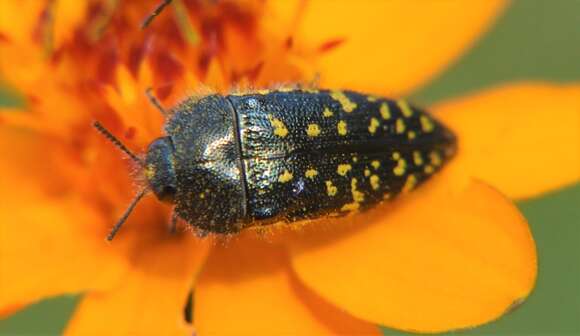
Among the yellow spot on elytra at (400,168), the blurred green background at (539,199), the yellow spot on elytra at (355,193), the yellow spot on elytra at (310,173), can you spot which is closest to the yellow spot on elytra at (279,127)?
the yellow spot on elytra at (310,173)

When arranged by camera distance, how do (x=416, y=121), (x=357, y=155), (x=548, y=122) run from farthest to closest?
(x=548, y=122)
(x=416, y=121)
(x=357, y=155)

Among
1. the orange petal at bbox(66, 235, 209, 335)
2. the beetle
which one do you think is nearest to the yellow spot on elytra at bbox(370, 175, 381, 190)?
the beetle

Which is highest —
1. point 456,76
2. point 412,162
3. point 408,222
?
point 412,162

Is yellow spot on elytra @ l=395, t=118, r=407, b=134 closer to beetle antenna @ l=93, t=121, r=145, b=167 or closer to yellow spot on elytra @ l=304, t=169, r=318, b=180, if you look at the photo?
yellow spot on elytra @ l=304, t=169, r=318, b=180

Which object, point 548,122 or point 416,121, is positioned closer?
point 416,121

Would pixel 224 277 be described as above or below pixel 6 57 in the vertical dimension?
below

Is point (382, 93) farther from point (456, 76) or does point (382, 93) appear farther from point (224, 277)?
point (456, 76)

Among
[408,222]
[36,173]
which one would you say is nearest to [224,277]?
[408,222]
